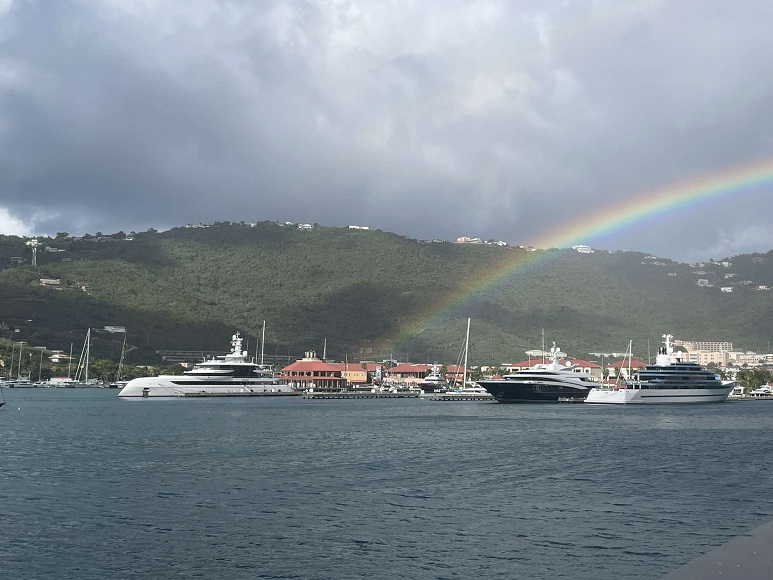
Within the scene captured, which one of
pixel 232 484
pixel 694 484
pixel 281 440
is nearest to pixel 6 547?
pixel 232 484

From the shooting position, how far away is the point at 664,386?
133625mm

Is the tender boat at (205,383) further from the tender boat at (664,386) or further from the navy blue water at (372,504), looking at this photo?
the navy blue water at (372,504)

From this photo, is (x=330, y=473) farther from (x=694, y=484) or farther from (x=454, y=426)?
(x=454, y=426)

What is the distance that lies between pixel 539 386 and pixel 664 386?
60.3ft

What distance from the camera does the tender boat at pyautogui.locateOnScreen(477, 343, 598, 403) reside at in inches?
5261

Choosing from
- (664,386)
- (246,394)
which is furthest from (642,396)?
(246,394)

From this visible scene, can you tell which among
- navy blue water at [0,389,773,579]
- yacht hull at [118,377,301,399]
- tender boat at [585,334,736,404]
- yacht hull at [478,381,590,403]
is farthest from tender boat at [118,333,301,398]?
navy blue water at [0,389,773,579]

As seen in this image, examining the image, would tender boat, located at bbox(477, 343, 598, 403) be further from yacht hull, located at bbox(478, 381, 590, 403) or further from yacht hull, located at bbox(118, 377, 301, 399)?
yacht hull, located at bbox(118, 377, 301, 399)

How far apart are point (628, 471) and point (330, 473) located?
15.1 m

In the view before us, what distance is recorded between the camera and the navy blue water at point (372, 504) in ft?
84.6

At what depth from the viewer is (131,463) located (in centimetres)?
4969

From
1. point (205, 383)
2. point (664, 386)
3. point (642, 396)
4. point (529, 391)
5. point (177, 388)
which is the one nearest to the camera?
point (642, 396)

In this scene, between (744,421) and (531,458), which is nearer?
(531,458)

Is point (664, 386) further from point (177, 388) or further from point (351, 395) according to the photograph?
point (177, 388)
